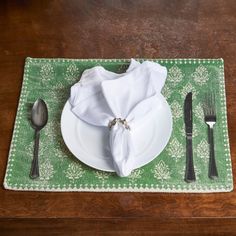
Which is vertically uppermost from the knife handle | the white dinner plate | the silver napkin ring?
the silver napkin ring

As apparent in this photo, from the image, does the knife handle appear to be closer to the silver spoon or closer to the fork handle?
the fork handle

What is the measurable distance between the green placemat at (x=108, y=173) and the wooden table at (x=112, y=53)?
0.05 ft

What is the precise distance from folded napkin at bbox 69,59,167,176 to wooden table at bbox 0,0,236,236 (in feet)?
0.25

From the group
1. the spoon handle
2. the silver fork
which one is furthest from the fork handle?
the spoon handle

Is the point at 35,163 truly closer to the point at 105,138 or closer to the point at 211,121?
the point at 105,138

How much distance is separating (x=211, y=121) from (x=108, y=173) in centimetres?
21

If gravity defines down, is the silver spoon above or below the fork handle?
above

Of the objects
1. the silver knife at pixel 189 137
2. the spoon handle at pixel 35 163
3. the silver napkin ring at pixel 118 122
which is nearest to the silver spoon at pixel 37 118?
the spoon handle at pixel 35 163

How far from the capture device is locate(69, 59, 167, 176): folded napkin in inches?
24.3

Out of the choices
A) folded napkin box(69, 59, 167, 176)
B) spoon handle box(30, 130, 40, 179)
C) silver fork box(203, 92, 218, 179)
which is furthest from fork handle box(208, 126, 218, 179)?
spoon handle box(30, 130, 40, 179)

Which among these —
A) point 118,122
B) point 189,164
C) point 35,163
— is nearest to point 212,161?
point 189,164

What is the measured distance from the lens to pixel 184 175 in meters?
0.62

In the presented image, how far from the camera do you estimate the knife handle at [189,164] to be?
617 mm

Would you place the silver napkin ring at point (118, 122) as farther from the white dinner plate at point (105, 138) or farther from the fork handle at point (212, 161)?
the fork handle at point (212, 161)
